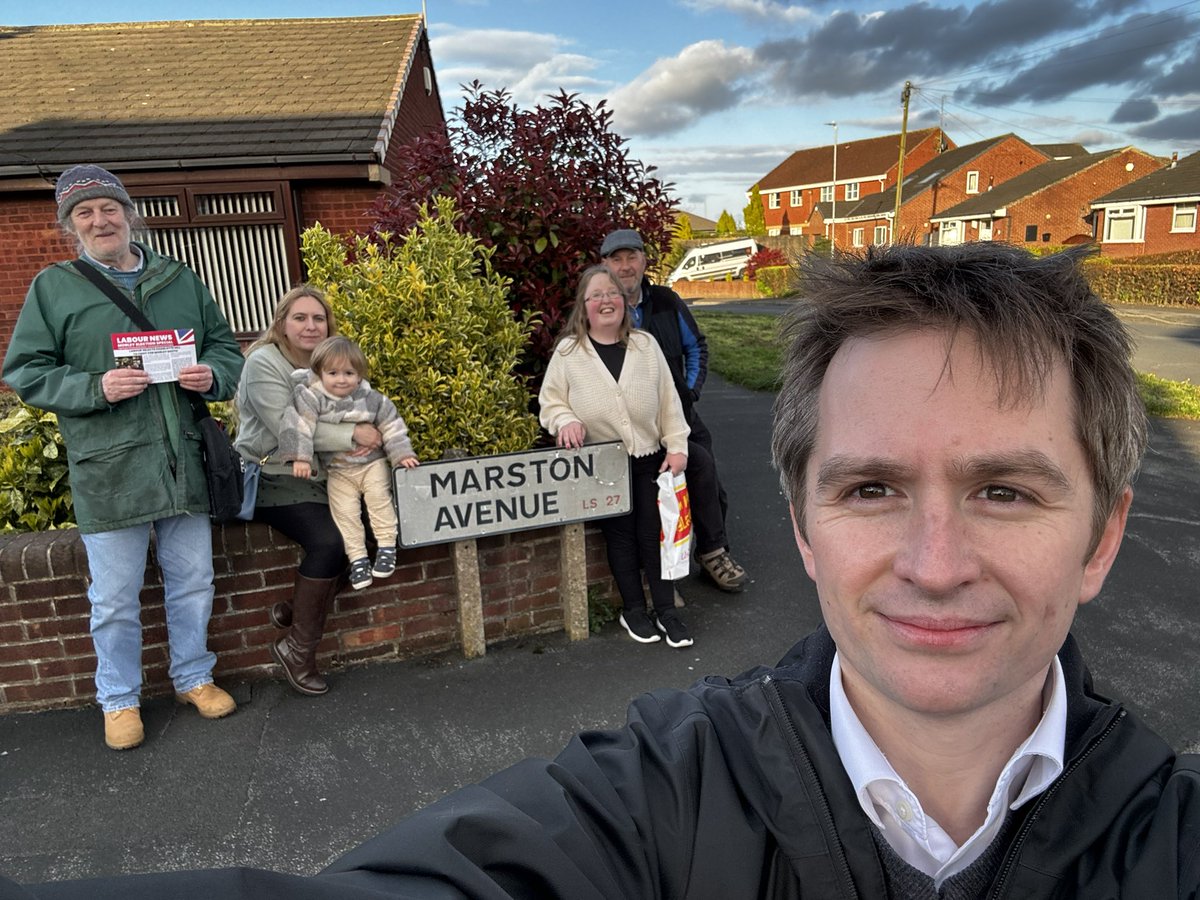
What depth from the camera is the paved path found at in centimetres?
309

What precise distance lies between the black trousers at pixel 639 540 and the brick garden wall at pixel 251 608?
0.31 m

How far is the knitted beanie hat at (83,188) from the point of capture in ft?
11.2

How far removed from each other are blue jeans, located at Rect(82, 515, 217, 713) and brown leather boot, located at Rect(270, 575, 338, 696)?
1.12ft

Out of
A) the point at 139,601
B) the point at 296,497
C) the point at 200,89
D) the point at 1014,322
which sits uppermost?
the point at 200,89

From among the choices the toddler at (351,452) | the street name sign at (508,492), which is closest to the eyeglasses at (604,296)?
the street name sign at (508,492)

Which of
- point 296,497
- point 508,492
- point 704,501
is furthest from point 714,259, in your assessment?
point 296,497

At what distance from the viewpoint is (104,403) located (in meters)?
3.40

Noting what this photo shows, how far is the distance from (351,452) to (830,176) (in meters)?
78.4

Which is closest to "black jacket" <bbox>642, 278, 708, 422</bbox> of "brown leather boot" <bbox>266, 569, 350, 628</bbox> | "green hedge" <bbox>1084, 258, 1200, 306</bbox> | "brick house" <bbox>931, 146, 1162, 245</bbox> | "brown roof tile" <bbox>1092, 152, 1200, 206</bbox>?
"brown leather boot" <bbox>266, 569, 350, 628</bbox>

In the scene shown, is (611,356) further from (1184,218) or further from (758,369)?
(1184,218)

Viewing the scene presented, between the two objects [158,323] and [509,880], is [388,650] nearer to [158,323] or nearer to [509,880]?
[158,323]

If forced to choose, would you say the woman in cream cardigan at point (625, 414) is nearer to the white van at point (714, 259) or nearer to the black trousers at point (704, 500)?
the black trousers at point (704, 500)

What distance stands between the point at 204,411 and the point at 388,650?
156 centimetres

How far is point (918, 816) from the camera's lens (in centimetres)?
129
